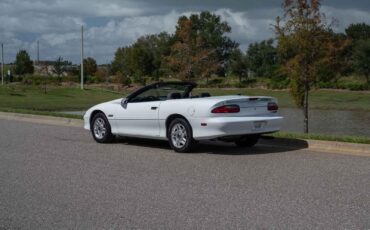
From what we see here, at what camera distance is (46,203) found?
7.26 m

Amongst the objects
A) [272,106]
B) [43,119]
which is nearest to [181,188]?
[272,106]

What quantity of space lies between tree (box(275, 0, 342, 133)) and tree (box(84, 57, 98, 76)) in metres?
76.6

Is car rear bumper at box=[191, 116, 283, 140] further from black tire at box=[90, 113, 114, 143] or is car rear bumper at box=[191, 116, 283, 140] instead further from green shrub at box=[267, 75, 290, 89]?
green shrub at box=[267, 75, 290, 89]

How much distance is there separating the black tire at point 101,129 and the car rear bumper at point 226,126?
2.79m

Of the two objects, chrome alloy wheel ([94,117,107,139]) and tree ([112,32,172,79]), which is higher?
tree ([112,32,172,79])

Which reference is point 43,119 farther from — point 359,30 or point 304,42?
Answer: point 359,30

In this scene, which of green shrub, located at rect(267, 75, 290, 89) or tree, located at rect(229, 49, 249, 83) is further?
tree, located at rect(229, 49, 249, 83)

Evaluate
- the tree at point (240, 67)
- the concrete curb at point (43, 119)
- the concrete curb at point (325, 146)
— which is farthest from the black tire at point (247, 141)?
the tree at point (240, 67)

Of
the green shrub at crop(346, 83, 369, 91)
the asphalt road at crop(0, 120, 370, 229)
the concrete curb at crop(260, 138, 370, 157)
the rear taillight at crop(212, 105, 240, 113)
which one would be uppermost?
the green shrub at crop(346, 83, 369, 91)

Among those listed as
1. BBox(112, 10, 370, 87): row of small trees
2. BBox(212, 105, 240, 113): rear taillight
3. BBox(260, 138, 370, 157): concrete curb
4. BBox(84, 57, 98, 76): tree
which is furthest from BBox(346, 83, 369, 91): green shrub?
BBox(84, 57, 98, 76): tree

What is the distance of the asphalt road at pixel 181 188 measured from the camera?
6391 mm

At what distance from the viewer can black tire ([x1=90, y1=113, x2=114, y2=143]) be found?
43.8 feet

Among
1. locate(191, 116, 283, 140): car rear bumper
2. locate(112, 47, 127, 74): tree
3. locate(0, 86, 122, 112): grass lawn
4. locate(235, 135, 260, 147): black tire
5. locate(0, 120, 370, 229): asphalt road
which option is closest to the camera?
locate(0, 120, 370, 229): asphalt road

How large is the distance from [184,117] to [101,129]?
278cm
